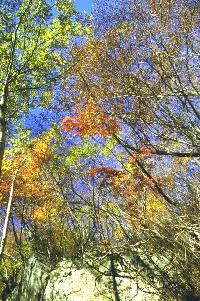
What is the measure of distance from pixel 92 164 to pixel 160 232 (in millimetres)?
7811

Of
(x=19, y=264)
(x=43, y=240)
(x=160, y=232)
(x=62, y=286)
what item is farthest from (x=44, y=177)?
(x=160, y=232)


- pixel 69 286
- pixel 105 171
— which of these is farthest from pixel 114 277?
pixel 105 171

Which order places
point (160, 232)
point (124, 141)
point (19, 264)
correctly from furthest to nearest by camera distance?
point (19, 264) < point (124, 141) < point (160, 232)

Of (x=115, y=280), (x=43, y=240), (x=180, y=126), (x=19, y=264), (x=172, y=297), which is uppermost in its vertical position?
(x=180, y=126)

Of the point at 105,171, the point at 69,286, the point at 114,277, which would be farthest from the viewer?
the point at 105,171

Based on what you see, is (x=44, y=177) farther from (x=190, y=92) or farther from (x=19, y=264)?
(x=190, y=92)

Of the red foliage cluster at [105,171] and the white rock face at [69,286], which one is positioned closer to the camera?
the white rock face at [69,286]

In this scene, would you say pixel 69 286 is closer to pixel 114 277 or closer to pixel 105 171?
pixel 114 277

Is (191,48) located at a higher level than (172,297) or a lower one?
higher

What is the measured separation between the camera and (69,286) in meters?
8.85

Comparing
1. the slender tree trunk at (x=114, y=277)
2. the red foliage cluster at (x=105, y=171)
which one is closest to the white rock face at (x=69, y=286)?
the slender tree trunk at (x=114, y=277)

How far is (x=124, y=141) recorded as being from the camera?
13.4 m

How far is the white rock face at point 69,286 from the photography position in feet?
27.3

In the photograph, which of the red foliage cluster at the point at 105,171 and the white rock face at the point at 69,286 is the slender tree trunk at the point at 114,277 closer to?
the white rock face at the point at 69,286
